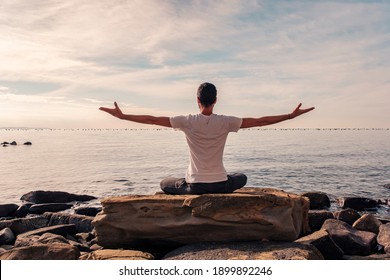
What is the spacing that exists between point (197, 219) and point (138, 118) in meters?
2.23

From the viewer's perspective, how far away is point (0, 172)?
107 feet

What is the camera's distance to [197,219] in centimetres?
705

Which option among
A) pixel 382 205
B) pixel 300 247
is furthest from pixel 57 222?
pixel 382 205

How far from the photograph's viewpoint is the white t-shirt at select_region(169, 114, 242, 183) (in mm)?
6852

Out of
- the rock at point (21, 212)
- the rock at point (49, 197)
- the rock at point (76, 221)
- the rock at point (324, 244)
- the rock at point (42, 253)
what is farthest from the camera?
the rock at point (49, 197)

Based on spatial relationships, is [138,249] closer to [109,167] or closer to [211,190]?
[211,190]

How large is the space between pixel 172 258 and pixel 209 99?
291 cm

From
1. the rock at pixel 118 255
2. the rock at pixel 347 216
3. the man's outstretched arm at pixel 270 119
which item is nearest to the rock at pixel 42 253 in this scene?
the rock at pixel 118 255

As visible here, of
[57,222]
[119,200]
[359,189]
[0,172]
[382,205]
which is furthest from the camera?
[0,172]

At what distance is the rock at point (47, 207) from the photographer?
16547mm

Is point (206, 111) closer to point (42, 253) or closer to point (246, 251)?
point (246, 251)

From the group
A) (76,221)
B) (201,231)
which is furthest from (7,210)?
(201,231)

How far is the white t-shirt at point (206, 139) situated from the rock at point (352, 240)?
12.8 feet

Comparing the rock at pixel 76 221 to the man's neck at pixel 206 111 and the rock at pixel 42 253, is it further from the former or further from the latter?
the man's neck at pixel 206 111
